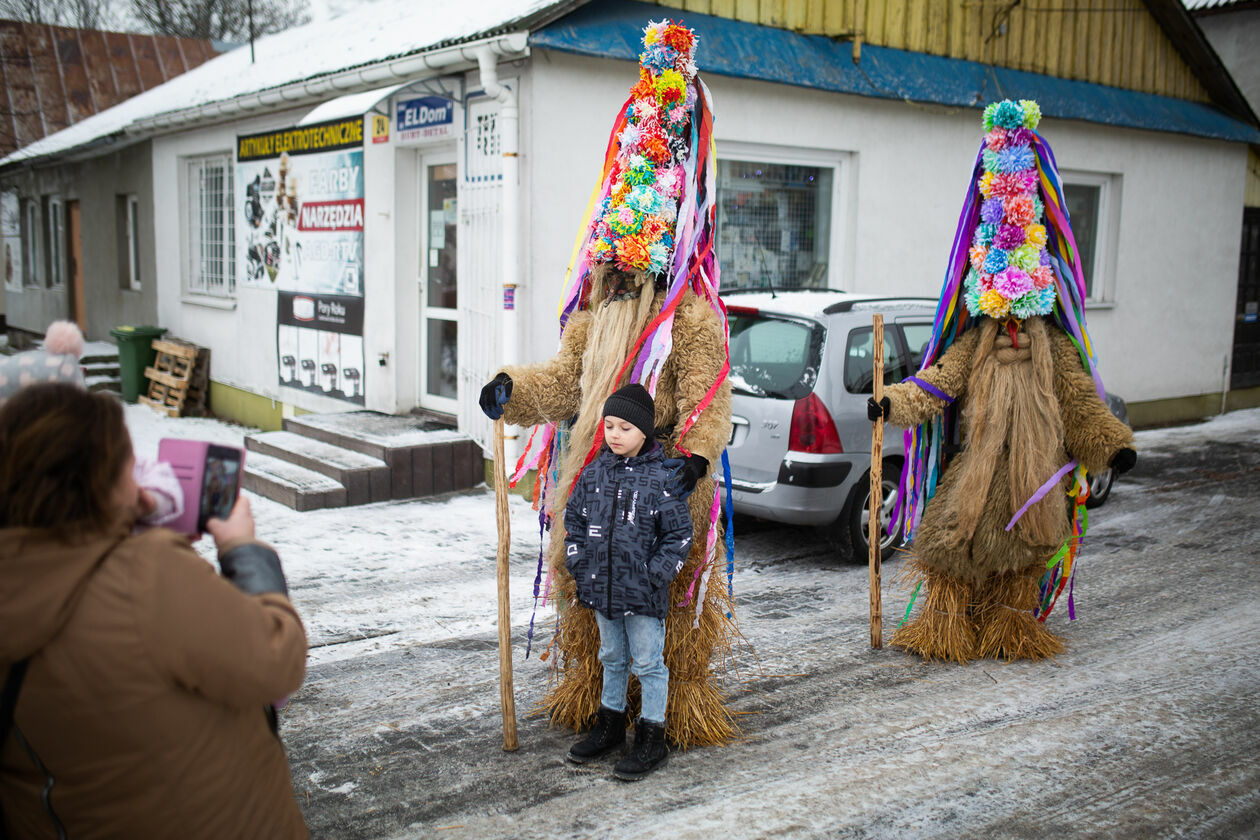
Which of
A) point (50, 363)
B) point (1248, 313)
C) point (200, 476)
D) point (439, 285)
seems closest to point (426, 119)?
point (439, 285)

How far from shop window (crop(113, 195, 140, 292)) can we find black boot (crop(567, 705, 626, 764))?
43.5 ft

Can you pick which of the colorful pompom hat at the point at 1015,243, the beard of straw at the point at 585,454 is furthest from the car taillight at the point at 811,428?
the beard of straw at the point at 585,454

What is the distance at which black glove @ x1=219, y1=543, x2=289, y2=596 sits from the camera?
200 cm

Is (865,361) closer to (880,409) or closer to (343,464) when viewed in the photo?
(880,409)

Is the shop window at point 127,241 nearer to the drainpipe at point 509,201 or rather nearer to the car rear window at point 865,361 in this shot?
the drainpipe at point 509,201

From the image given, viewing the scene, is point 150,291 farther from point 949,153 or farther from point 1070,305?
point 1070,305

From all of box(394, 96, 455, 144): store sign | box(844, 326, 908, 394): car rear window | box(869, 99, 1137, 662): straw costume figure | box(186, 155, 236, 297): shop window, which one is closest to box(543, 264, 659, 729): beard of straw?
box(869, 99, 1137, 662): straw costume figure

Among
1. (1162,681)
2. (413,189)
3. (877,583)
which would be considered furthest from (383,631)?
(413,189)

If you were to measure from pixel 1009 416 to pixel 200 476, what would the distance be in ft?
12.9

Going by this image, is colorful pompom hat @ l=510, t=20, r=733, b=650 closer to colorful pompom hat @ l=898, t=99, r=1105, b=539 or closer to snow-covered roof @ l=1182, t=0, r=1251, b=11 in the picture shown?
colorful pompom hat @ l=898, t=99, r=1105, b=539

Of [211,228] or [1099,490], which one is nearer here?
[1099,490]

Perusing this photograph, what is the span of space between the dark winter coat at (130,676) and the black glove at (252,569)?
0.18 ft

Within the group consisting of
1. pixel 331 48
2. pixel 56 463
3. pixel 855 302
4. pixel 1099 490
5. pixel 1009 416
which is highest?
pixel 331 48

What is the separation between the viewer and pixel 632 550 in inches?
142
